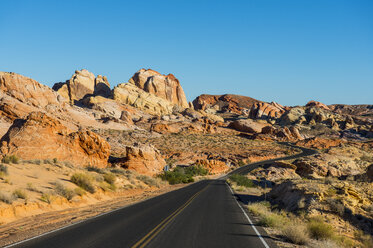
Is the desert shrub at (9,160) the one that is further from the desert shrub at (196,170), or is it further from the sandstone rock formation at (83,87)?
the sandstone rock formation at (83,87)

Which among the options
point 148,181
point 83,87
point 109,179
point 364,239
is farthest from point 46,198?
point 83,87

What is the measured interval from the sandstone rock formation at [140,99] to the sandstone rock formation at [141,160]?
8817 cm

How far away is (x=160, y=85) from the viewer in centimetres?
15688

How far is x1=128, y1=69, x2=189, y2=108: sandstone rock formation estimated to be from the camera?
153500mm

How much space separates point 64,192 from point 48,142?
1179 cm

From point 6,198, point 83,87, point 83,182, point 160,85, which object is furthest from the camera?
point 160,85

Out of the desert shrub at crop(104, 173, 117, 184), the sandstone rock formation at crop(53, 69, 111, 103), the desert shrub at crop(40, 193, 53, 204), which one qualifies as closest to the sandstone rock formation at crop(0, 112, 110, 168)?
the desert shrub at crop(104, 173, 117, 184)

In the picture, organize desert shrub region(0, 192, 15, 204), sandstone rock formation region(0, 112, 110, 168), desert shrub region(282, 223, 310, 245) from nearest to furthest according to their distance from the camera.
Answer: desert shrub region(282, 223, 310, 245) < desert shrub region(0, 192, 15, 204) < sandstone rock formation region(0, 112, 110, 168)

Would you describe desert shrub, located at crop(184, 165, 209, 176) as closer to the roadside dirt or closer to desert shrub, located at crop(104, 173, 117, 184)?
desert shrub, located at crop(104, 173, 117, 184)

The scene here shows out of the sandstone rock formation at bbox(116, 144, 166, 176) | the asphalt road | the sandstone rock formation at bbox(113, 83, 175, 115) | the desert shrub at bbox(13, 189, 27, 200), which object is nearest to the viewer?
the asphalt road

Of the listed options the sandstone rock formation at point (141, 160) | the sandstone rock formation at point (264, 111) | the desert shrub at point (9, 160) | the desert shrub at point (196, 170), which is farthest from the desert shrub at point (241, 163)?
the sandstone rock formation at point (264, 111)

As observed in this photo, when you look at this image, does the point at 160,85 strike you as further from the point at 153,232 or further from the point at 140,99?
the point at 153,232

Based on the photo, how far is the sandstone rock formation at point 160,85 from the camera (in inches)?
6043

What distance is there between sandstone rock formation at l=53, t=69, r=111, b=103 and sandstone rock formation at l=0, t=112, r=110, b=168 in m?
104
